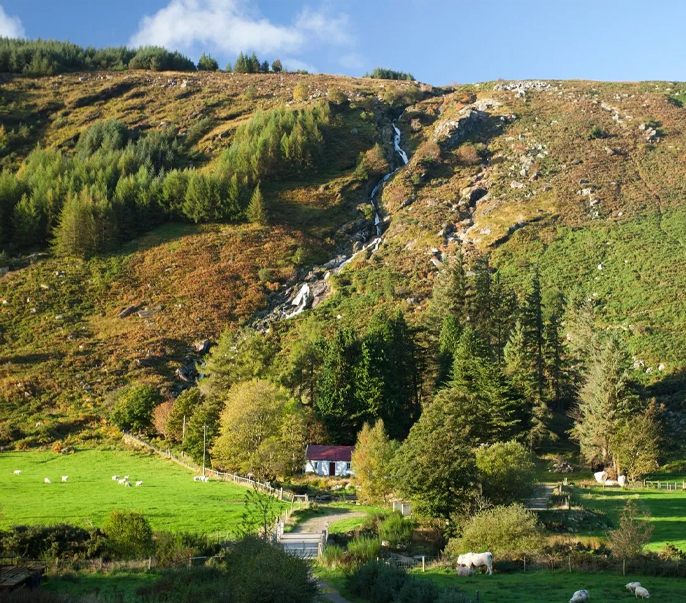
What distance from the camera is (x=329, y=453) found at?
171ft

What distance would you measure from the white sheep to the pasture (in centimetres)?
35

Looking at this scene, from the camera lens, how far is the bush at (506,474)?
116ft

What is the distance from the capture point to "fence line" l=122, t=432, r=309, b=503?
41.9m

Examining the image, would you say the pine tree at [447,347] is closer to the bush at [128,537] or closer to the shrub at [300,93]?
the bush at [128,537]

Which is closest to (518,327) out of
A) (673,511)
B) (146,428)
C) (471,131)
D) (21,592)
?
(673,511)

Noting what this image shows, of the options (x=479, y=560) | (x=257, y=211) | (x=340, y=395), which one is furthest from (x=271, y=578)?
(x=257, y=211)

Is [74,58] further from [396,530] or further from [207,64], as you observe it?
[396,530]

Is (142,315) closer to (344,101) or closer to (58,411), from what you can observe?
(58,411)

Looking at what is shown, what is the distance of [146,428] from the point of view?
2522 inches

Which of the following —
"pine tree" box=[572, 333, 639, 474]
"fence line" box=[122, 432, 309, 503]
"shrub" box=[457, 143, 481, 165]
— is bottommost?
"fence line" box=[122, 432, 309, 503]

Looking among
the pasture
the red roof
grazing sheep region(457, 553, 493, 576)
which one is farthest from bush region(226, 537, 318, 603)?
the red roof

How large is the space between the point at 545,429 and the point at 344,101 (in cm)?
11764

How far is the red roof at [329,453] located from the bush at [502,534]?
72.5ft

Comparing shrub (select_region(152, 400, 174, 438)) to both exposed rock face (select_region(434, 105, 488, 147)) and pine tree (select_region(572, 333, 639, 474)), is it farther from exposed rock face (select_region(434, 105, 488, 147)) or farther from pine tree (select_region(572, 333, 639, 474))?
exposed rock face (select_region(434, 105, 488, 147))
